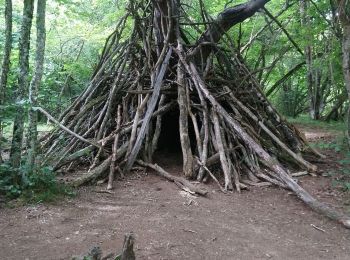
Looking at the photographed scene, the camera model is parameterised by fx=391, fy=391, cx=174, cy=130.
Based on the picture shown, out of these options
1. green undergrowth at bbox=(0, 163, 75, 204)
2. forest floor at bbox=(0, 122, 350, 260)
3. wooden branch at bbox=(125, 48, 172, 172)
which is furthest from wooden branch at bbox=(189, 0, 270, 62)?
green undergrowth at bbox=(0, 163, 75, 204)

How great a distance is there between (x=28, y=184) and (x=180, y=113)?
8.95ft

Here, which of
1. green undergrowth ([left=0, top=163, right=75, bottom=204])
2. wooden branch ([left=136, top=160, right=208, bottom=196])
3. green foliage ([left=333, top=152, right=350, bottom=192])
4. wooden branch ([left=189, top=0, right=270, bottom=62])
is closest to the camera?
green undergrowth ([left=0, top=163, right=75, bottom=204])

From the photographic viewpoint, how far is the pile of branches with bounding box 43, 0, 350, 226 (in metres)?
6.00

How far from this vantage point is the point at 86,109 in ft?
23.4

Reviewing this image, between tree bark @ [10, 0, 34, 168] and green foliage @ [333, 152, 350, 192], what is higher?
tree bark @ [10, 0, 34, 168]

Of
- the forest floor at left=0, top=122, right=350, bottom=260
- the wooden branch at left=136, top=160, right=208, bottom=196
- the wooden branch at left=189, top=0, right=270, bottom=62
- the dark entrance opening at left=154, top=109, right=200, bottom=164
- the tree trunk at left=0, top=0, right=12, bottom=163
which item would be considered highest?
the wooden branch at left=189, top=0, right=270, bottom=62

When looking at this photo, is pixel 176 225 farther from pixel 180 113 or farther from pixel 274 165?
pixel 180 113

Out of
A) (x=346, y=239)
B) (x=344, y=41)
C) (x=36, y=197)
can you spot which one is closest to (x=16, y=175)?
(x=36, y=197)

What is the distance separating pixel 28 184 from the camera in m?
4.71

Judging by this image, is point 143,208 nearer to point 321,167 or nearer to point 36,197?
point 36,197

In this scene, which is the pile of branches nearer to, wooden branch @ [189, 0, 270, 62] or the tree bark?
wooden branch @ [189, 0, 270, 62]

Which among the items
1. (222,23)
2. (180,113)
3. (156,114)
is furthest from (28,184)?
(222,23)

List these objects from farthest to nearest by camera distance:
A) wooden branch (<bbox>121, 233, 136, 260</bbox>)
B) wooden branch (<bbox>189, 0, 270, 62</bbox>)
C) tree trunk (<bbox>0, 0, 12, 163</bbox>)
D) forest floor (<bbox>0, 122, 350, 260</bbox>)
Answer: wooden branch (<bbox>189, 0, 270, 62</bbox>)
tree trunk (<bbox>0, 0, 12, 163</bbox>)
forest floor (<bbox>0, 122, 350, 260</bbox>)
wooden branch (<bbox>121, 233, 136, 260</bbox>)

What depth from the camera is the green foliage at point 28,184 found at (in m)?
4.63
